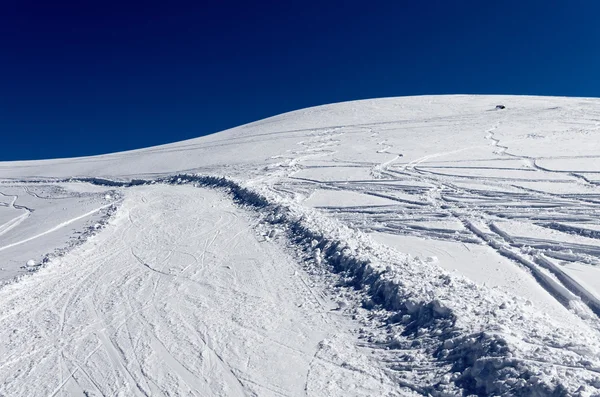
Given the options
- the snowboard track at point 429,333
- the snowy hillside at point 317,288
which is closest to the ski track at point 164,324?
the snowy hillside at point 317,288

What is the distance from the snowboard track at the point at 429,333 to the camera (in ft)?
13.7

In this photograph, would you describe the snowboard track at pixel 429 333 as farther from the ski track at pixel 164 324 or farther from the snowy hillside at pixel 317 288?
the ski track at pixel 164 324

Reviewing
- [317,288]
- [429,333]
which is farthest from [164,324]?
[429,333]

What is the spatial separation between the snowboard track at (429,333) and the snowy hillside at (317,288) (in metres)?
0.02

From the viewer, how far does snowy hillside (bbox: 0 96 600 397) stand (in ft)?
15.7

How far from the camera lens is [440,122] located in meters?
38.2

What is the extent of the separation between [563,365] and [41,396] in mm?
5155

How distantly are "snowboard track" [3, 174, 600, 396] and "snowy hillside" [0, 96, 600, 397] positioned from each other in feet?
0.07

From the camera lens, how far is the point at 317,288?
7.37m

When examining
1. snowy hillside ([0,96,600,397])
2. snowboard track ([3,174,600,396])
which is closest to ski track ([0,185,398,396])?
snowy hillside ([0,96,600,397])

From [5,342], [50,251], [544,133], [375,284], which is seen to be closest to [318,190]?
[50,251]

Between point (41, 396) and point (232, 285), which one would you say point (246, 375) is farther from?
point (232, 285)

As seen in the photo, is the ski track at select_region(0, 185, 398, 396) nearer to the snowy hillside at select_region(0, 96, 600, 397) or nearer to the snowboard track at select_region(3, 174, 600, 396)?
the snowy hillside at select_region(0, 96, 600, 397)

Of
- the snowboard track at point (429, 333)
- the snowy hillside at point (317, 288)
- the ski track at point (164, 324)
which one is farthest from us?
the ski track at point (164, 324)
